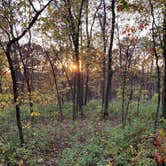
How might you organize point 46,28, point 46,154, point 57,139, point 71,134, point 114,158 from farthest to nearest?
point 71,134 < point 57,139 < point 46,154 < point 114,158 < point 46,28

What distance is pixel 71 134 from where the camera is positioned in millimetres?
11820

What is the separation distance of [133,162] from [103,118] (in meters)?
9.93

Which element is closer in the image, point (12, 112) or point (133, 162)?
point (133, 162)

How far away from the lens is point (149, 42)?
11.6 meters

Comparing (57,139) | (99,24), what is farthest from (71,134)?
(99,24)

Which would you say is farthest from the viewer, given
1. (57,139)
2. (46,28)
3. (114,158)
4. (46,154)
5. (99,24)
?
(99,24)

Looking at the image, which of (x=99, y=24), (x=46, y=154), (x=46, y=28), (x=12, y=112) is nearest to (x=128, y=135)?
(x=46, y=154)

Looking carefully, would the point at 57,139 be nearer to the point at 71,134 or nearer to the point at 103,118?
the point at 71,134

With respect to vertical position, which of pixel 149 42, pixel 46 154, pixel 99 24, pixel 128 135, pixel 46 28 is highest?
pixel 99 24

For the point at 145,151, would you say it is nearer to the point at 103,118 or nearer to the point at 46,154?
the point at 46,154

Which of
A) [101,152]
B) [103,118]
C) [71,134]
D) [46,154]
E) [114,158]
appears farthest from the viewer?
[103,118]

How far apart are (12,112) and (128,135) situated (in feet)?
44.3

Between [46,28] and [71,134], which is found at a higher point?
[46,28]

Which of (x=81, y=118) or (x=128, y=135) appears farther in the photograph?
(x=81, y=118)
